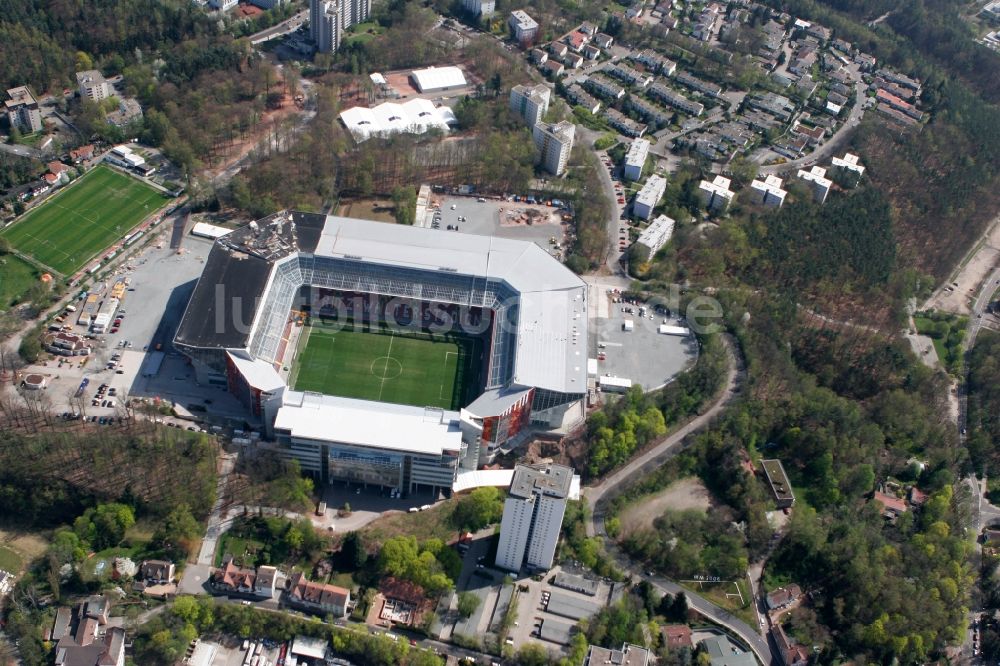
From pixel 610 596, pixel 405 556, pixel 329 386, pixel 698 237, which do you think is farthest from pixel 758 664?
pixel 698 237

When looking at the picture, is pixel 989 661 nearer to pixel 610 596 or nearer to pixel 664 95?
pixel 610 596

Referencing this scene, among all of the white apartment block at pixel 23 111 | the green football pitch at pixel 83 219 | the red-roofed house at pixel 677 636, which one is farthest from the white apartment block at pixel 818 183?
the white apartment block at pixel 23 111

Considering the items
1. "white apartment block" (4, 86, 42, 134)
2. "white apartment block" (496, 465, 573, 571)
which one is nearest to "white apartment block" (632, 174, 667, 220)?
"white apartment block" (496, 465, 573, 571)

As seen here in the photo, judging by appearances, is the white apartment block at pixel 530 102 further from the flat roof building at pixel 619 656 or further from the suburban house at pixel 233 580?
the flat roof building at pixel 619 656

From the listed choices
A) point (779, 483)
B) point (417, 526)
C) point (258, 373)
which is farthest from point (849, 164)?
point (258, 373)

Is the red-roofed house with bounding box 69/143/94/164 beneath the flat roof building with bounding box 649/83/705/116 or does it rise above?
beneath

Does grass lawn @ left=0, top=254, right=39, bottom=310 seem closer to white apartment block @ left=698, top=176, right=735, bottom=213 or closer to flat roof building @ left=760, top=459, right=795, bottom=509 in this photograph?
flat roof building @ left=760, top=459, right=795, bottom=509
